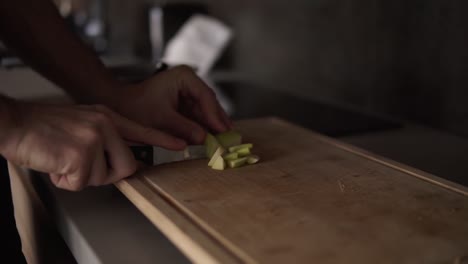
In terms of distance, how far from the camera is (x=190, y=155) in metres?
0.76

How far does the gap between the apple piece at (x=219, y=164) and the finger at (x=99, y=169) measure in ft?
0.49

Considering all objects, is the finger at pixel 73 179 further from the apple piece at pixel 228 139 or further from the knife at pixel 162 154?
the apple piece at pixel 228 139

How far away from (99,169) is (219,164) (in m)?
0.16

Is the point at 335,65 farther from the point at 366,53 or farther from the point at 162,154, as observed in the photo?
the point at 162,154

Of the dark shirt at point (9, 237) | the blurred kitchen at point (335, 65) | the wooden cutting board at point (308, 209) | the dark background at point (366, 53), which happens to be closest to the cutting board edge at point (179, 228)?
the wooden cutting board at point (308, 209)

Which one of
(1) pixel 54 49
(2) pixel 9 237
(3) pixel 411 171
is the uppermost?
(1) pixel 54 49

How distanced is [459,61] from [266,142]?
1.77 ft

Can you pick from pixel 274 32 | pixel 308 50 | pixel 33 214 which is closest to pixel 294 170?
pixel 33 214

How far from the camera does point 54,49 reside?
34.7 inches

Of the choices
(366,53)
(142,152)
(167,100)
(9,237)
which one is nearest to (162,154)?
(142,152)

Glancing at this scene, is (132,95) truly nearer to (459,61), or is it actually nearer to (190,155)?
(190,155)

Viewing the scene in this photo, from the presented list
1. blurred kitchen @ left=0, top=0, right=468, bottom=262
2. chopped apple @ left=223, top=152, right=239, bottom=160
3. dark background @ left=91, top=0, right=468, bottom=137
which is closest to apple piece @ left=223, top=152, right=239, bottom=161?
chopped apple @ left=223, top=152, right=239, bottom=160

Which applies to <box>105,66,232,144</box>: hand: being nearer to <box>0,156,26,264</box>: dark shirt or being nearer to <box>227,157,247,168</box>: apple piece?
<box>227,157,247,168</box>: apple piece

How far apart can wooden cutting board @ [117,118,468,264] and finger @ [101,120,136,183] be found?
0.02 metres
